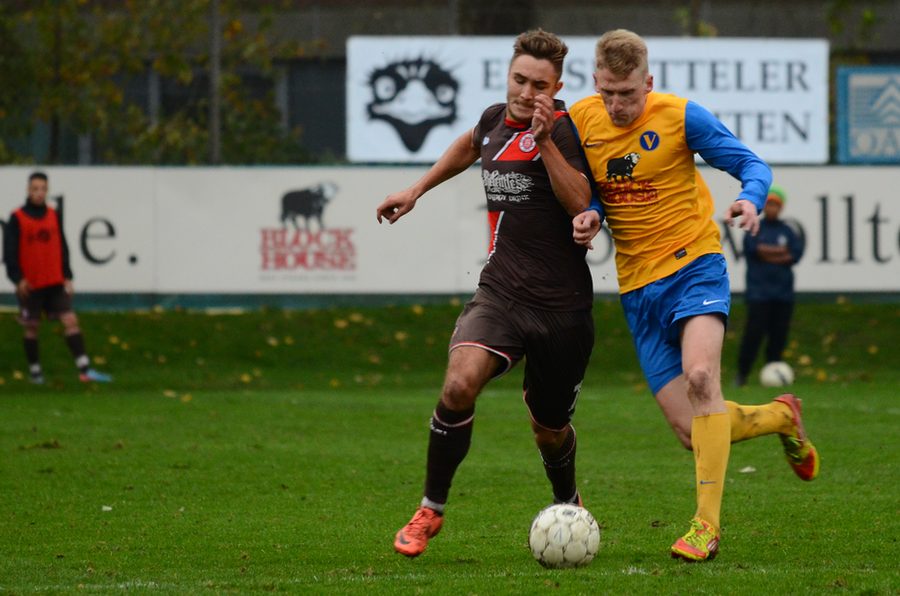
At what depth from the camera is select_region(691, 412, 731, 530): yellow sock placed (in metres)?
6.25

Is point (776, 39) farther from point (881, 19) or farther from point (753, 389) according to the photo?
point (753, 389)

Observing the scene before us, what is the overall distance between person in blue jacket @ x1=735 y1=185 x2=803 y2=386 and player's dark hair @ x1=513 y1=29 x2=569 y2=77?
9.37m

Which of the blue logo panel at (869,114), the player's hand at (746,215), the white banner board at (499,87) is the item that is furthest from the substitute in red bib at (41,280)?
the player's hand at (746,215)

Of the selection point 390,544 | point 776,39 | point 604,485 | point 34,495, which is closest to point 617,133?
point 390,544

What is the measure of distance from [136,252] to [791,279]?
7.69m

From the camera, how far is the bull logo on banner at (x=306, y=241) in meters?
18.8

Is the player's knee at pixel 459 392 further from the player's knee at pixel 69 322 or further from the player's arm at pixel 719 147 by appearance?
the player's knee at pixel 69 322

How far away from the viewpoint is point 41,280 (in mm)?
16266

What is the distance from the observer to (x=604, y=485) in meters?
9.08

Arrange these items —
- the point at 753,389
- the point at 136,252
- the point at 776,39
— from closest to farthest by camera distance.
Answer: the point at 753,389 < the point at 136,252 < the point at 776,39

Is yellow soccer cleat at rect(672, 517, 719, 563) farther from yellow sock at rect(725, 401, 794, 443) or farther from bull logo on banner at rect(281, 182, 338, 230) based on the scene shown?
bull logo on banner at rect(281, 182, 338, 230)

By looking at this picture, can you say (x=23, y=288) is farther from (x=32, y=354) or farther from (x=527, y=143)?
(x=527, y=143)

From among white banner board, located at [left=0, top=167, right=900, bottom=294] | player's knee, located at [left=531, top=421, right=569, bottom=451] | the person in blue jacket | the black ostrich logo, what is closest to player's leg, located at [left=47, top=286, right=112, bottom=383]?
white banner board, located at [left=0, top=167, right=900, bottom=294]

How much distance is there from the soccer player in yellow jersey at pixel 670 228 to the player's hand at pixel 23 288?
34.7 feet
